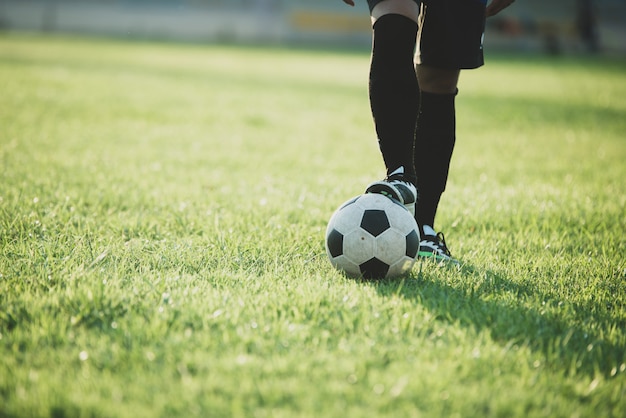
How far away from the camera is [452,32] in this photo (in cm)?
287

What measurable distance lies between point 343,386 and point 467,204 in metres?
2.71

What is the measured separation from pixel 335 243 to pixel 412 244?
335 millimetres

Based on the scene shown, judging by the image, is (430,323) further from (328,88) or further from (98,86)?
(328,88)

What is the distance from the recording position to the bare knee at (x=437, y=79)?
3018mm

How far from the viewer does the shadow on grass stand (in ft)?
6.52

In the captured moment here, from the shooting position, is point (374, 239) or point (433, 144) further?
point (433, 144)

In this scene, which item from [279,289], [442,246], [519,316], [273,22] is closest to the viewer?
[519,316]

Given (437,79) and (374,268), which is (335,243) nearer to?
(374,268)

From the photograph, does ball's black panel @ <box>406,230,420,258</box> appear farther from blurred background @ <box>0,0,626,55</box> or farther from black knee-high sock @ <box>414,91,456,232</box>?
blurred background @ <box>0,0,626,55</box>

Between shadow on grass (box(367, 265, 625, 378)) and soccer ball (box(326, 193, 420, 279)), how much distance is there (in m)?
0.09

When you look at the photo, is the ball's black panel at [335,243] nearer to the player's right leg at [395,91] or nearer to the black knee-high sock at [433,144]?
the player's right leg at [395,91]

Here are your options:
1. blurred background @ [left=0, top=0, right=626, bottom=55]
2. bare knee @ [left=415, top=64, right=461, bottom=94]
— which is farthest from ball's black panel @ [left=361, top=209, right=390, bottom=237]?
blurred background @ [left=0, top=0, right=626, bottom=55]

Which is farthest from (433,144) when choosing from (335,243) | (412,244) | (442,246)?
(335,243)

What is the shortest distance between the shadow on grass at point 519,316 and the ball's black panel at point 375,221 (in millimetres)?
226
